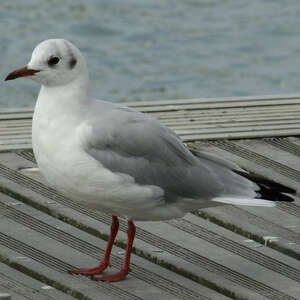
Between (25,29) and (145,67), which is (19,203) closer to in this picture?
(145,67)

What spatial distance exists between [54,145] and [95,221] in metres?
0.77

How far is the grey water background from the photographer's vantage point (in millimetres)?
10867

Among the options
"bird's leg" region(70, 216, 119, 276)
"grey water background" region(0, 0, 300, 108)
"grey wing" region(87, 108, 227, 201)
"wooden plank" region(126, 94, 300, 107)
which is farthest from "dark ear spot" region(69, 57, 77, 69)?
"grey water background" region(0, 0, 300, 108)

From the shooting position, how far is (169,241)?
4.70 metres

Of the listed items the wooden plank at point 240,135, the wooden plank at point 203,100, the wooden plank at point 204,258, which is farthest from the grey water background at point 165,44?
the wooden plank at point 204,258

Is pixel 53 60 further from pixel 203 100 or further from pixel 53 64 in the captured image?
pixel 203 100

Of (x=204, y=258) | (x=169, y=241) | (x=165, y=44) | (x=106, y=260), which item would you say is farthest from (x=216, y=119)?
(x=165, y=44)

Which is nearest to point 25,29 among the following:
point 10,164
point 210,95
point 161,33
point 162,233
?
point 161,33

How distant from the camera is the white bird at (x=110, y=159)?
421cm

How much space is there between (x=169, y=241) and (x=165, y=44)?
766 cm

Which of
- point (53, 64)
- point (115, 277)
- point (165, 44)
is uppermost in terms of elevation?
point (53, 64)

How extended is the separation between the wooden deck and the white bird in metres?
0.16

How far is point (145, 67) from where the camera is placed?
11477 mm

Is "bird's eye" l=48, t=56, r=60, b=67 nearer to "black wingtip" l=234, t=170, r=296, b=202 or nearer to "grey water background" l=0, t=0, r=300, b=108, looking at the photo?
"black wingtip" l=234, t=170, r=296, b=202
